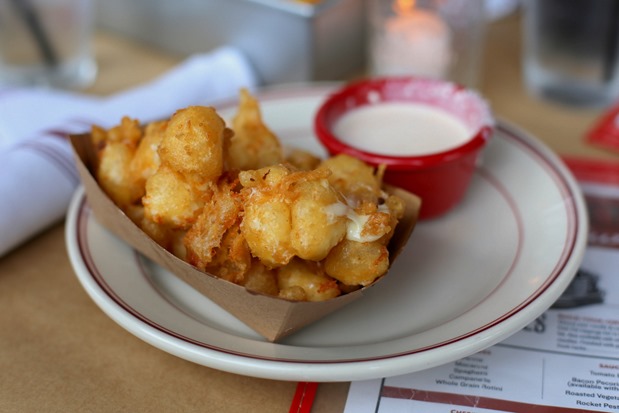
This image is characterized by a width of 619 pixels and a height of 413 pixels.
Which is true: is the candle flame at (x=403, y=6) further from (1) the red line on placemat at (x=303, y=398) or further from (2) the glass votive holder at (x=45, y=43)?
(1) the red line on placemat at (x=303, y=398)

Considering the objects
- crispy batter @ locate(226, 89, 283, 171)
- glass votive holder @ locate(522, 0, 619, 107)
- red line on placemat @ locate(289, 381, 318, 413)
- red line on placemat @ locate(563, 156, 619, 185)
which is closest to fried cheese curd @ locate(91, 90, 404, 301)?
crispy batter @ locate(226, 89, 283, 171)

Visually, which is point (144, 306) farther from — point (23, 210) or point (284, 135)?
point (284, 135)

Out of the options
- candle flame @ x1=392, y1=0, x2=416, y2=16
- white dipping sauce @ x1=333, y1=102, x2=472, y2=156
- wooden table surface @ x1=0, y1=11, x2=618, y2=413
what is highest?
candle flame @ x1=392, y1=0, x2=416, y2=16

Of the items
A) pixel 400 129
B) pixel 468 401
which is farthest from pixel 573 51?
pixel 468 401

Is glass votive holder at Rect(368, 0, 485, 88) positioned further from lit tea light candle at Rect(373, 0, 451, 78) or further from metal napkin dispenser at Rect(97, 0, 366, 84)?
metal napkin dispenser at Rect(97, 0, 366, 84)

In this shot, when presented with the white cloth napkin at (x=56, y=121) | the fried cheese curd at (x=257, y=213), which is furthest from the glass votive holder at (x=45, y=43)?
→ the fried cheese curd at (x=257, y=213)

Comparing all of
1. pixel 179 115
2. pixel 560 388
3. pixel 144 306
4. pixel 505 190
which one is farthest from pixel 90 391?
pixel 505 190
